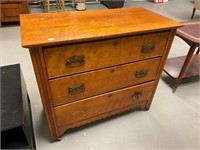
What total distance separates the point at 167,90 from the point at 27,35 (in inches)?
62.0

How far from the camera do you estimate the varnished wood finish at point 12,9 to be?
2.91 m

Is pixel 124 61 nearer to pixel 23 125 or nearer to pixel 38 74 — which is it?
pixel 38 74

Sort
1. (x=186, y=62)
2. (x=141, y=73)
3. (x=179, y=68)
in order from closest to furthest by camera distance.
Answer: (x=141, y=73)
(x=186, y=62)
(x=179, y=68)

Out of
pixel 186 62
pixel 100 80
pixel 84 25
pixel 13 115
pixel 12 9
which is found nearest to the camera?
pixel 13 115

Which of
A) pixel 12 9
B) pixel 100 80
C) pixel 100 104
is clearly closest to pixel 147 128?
pixel 100 104

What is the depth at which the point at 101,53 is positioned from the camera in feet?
3.26

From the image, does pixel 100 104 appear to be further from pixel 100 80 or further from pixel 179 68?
pixel 179 68

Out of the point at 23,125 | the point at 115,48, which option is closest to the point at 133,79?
the point at 115,48

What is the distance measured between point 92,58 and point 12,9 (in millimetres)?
2725

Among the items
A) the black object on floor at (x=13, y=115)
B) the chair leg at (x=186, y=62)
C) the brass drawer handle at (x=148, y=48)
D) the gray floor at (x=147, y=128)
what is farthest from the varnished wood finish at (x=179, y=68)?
the black object on floor at (x=13, y=115)

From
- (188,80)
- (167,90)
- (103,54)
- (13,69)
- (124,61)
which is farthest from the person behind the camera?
(188,80)

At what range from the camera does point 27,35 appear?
86cm

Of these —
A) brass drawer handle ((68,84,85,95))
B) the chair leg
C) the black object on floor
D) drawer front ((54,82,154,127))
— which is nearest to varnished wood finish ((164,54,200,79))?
the chair leg

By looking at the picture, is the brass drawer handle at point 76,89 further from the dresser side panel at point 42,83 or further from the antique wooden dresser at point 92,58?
the dresser side panel at point 42,83
